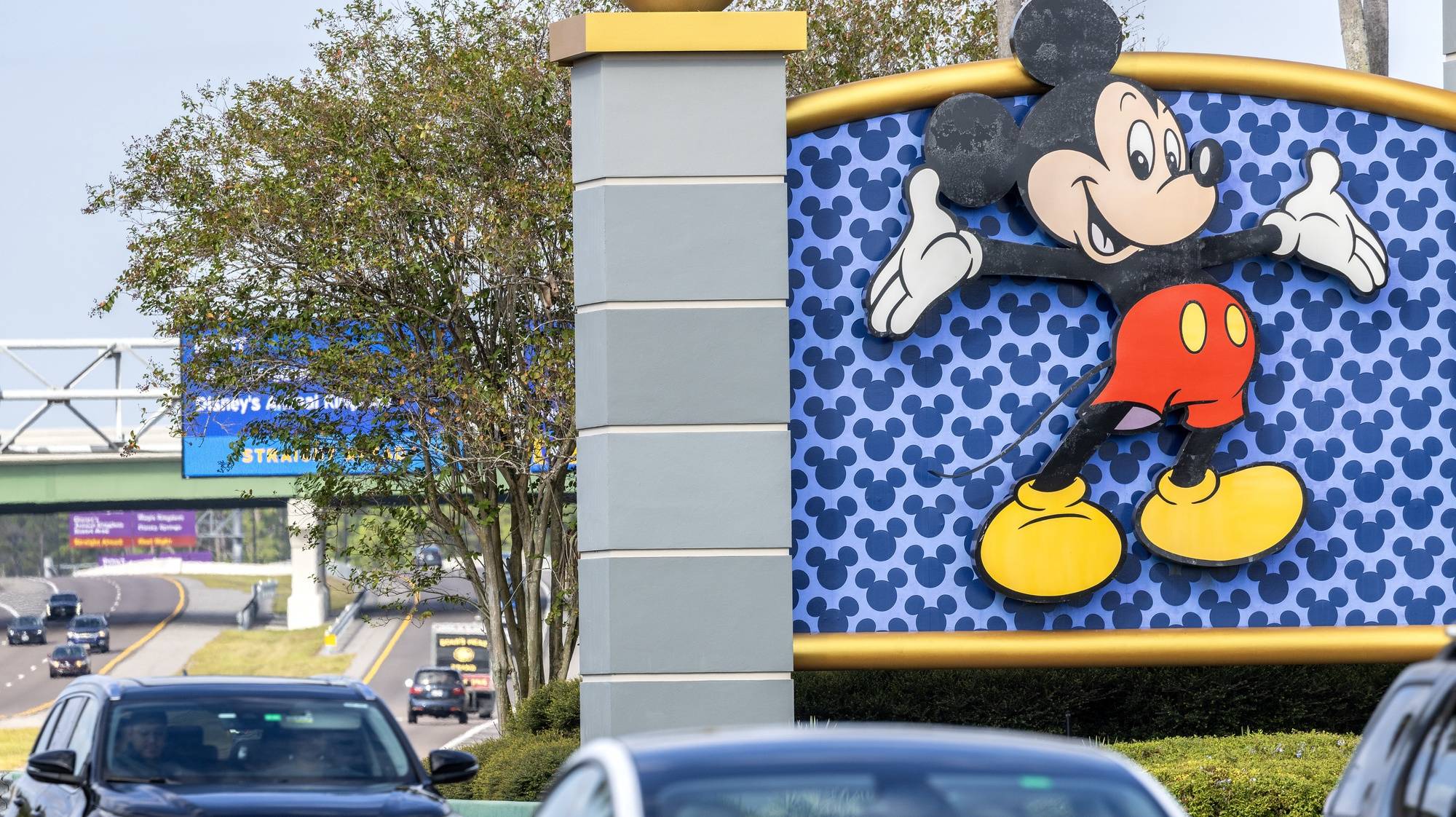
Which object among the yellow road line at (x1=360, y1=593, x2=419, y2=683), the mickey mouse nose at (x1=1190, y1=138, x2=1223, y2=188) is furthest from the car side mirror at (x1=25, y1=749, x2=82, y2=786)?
the yellow road line at (x1=360, y1=593, x2=419, y2=683)

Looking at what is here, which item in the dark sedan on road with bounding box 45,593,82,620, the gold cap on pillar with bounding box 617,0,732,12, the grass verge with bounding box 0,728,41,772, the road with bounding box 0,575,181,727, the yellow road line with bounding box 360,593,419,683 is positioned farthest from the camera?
the dark sedan on road with bounding box 45,593,82,620

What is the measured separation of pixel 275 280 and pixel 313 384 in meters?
1.47

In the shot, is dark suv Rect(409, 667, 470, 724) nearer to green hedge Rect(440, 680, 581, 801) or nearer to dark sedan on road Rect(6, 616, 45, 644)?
dark sedan on road Rect(6, 616, 45, 644)

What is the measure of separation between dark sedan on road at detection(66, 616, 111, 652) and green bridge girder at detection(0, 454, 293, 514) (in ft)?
47.7

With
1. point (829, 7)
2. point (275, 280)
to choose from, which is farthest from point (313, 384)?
point (829, 7)

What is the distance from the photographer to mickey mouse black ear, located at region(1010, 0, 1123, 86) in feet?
43.6

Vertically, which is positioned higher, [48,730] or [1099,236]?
[1099,236]

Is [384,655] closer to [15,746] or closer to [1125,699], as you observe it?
[15,746]

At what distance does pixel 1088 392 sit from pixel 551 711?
8.42 m

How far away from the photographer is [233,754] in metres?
9.81

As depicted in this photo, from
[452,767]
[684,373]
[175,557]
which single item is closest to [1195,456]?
[684,373]

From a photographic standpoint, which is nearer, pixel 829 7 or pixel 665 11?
pixel 665 11

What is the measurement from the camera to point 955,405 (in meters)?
13.2

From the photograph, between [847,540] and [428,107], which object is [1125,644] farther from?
[428,107]
